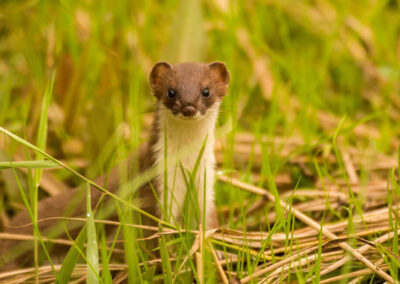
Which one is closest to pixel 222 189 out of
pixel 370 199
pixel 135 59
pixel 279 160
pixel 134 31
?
pixel 279 160

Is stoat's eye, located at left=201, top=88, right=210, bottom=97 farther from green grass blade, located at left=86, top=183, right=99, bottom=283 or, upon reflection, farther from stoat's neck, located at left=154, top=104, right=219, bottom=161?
green grass blade, located at left=86, top=183, right=99, bottom=283

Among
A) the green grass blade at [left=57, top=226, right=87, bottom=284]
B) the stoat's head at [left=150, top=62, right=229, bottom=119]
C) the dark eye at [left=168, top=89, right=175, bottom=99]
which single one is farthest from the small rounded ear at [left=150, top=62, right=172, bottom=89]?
the green grass blade at [left=57, top=226, right=87, bottom=284]

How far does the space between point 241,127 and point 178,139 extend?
1.32 metres

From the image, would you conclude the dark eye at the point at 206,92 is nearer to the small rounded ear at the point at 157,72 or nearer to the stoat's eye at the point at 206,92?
the stoat's eye at the point at 206,92

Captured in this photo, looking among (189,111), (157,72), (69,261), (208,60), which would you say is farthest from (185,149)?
(208,60)

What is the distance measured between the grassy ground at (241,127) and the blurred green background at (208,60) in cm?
1

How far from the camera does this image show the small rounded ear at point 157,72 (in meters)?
2.55

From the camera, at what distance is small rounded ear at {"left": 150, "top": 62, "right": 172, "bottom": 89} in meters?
2.55

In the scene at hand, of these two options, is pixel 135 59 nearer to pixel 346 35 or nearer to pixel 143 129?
pixel 143 129

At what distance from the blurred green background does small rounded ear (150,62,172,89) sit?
229mm

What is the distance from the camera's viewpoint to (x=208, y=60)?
412cm

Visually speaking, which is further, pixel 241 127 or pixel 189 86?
pixel 241 127

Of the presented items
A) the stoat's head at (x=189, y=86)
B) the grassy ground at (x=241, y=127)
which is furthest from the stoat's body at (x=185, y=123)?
the grassy ground at (x=241, y=127)

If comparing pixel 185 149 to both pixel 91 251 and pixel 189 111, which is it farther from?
pixel 91 251
